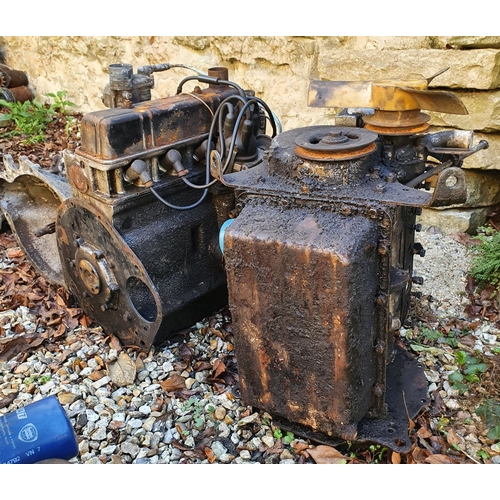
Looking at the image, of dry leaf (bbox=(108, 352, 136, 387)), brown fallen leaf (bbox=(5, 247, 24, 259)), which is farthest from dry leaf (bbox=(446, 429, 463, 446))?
brown fallen leaf (bbox=(5, 247, 24, 259))

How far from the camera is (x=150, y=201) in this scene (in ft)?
10.5

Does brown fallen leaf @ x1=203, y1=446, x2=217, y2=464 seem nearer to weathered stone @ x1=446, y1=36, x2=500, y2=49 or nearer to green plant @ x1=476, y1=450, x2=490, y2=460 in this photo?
green plant @ x1=476, y1=450, x2=490, y2=460

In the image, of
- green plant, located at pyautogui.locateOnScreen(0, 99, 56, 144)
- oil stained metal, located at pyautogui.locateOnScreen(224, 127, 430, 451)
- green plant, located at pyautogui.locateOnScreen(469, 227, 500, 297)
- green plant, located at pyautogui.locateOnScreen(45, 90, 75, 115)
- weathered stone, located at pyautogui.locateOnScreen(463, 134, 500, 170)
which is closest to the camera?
oil stained metal, located at pyautogui.locateOnScreen(224, 127, 430, 451)

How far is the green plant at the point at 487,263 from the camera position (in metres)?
3.79

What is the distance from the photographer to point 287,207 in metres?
2.42

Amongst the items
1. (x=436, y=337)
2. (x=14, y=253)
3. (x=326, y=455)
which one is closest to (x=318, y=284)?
(x=326, y=455)

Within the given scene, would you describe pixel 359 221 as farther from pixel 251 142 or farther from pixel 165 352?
pixel 165 352

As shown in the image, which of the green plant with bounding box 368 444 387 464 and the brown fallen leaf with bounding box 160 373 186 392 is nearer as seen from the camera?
the green plant with bounding box 368 444 387 464

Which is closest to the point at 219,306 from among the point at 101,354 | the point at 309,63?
the point at 101,354

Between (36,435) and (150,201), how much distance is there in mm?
1371

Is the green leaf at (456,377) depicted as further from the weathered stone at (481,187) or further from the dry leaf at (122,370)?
the weathered stone at (481,187)

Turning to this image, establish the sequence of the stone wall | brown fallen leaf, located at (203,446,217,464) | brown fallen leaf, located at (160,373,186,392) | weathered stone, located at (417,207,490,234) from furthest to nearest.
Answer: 1. weathered stone, located at (417,207,490,234)
2. the stone wall
3. brown fallen leaf, located at (160,373,186,392)
4. brown fallen leaf, located at (203,446,217,464)

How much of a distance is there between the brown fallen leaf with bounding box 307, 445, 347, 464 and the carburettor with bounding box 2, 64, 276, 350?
1.07 metres

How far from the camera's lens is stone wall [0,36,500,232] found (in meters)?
4.11
